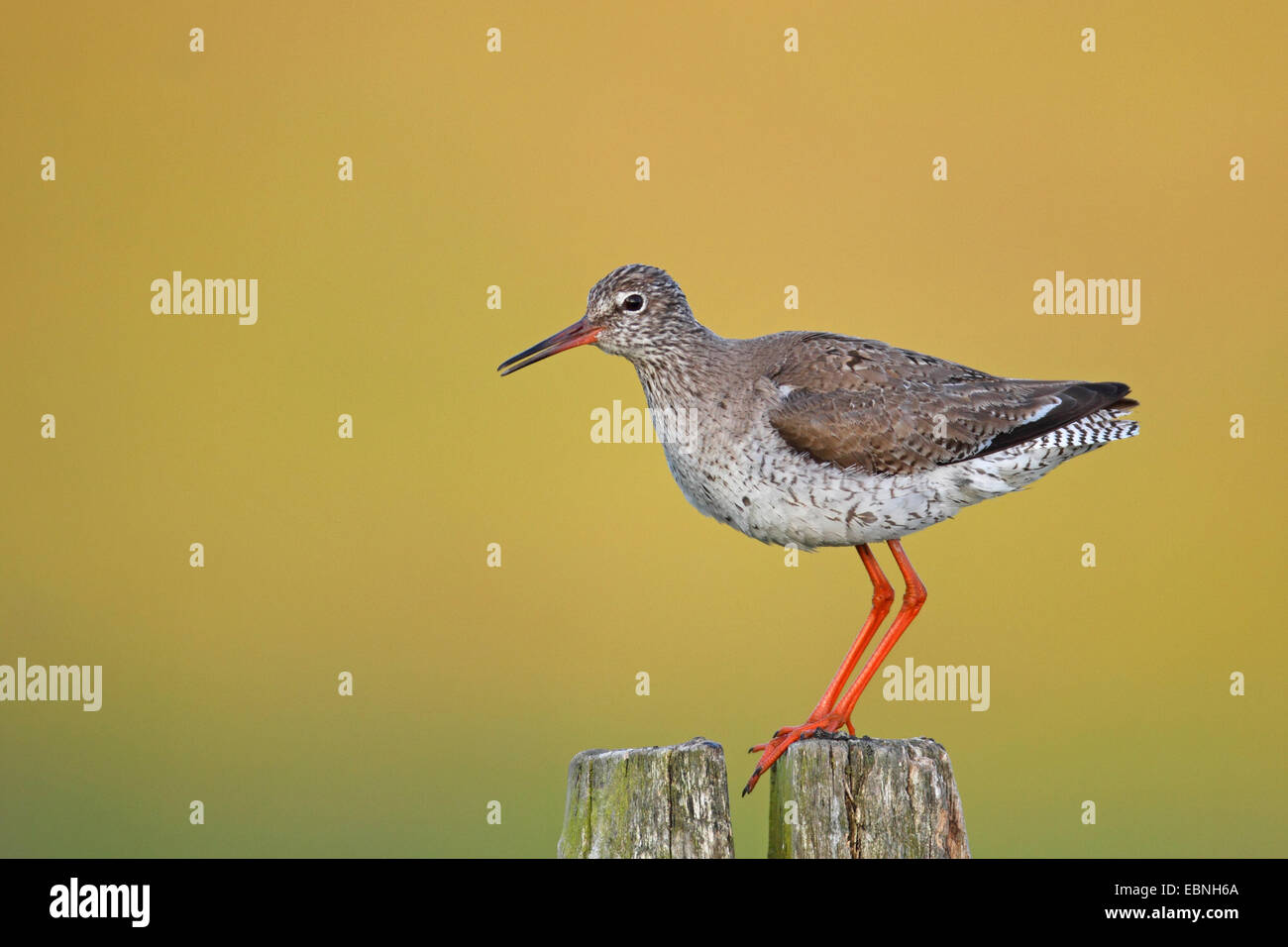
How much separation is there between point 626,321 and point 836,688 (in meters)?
2.84

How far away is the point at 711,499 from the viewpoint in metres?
8.74

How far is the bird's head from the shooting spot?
360 inches

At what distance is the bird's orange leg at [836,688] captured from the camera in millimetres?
8055

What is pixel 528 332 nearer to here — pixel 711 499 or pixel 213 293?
pixel 213 293

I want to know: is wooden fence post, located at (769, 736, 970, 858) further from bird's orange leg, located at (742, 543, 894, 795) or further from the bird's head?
the bird's head

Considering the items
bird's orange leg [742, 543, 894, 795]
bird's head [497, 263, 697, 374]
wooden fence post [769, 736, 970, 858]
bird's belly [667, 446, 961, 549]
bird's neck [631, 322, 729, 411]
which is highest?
bird's head [497, 263, 697, 374]

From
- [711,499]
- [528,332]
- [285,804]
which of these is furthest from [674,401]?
[528,332]

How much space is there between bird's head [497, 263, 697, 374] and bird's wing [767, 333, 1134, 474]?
0.84 meters

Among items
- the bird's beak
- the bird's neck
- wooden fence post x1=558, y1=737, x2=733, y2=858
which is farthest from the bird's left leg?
the bird's beak

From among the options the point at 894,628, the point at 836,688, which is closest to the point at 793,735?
the point at 836,688

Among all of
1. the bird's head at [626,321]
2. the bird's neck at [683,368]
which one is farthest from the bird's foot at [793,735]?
the bird's head at [626,321]

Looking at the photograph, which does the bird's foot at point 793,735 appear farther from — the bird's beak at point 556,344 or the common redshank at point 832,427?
the bird's beak at point 556,344
